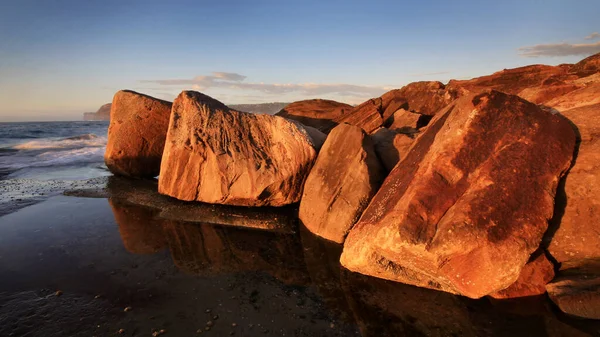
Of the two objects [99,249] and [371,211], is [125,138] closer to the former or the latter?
[99,249]

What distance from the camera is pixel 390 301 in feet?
15.4

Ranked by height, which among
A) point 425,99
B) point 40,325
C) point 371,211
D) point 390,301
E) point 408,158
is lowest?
point 390,301

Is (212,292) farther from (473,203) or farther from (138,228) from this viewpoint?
(473,203)

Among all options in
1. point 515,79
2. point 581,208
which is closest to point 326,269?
point 581,208

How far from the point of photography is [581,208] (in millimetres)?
4930

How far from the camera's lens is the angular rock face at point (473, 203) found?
4.27m

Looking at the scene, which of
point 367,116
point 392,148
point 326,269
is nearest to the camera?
point 326,269

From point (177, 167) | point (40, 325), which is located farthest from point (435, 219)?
point (177, 167)

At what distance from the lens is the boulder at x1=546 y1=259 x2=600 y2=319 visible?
4.07m

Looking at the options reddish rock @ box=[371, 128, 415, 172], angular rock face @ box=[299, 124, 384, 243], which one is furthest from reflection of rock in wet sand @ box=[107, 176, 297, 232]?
reddish rock @ box=[371, 128, 415, 172]

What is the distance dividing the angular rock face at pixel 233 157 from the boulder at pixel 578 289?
5.21m

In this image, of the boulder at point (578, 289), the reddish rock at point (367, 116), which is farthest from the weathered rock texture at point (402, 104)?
the boulder at point (578, 289)

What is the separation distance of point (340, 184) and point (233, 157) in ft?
9.66

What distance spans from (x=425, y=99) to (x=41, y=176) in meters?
15.7
